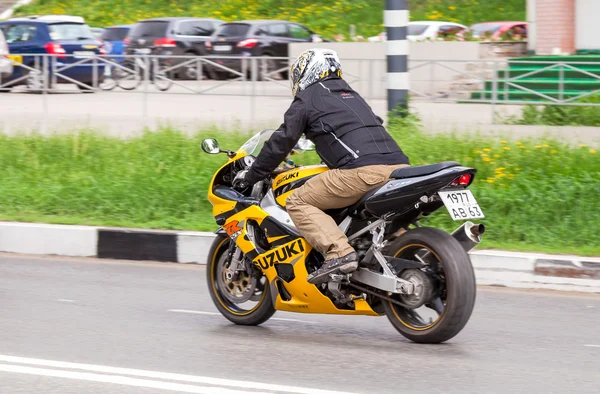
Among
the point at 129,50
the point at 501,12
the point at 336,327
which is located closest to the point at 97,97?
the point at 336,327

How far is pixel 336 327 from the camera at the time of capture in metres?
6.87

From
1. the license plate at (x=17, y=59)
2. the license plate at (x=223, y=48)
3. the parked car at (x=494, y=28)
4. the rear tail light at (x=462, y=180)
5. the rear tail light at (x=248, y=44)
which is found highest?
the parked car at (x=494, y=28)

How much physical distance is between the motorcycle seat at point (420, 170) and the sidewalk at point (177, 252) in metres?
2.89

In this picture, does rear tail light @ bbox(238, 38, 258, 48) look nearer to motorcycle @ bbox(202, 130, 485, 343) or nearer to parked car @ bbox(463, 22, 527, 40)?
parked car @ bbox(463, 22, 527, 40)

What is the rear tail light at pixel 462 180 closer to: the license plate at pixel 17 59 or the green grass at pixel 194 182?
the green grass at pixel 194 182

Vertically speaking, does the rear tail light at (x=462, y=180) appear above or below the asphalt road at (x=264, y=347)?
above

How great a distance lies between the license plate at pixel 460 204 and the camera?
5773 mm

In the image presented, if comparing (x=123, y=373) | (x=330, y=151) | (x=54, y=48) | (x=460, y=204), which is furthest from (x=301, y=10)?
(x=123, y=373)

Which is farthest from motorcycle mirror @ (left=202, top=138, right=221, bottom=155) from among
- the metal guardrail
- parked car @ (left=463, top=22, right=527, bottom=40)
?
parked car @ (left=463, top=22, right=527, bottom=40)

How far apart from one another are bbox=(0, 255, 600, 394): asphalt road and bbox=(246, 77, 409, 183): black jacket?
1.09 m

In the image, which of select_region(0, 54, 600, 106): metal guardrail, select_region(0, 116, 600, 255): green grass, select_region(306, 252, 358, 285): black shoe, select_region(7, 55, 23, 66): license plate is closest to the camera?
select_region(306, 252, 358, 285): black shoe

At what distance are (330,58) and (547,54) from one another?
A: 15.7m

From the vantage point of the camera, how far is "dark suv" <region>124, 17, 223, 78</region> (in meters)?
31.6

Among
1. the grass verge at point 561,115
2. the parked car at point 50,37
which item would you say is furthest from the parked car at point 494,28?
the grass verge at point 561,115
